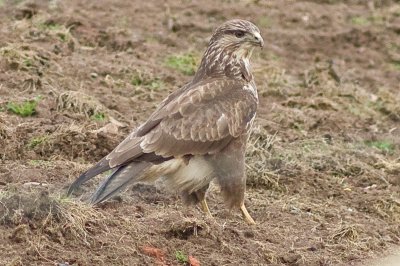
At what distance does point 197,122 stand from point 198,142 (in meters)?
0.17

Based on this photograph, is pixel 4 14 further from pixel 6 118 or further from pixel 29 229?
pixel 29 229

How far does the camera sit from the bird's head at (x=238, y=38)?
946 cm

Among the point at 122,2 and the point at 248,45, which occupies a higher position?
the point at 248,45

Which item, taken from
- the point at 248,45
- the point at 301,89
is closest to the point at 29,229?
the point at 248,45

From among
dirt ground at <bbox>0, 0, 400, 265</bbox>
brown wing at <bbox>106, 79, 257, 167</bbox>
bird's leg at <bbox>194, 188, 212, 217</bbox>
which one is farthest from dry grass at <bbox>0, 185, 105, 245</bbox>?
bird's leg at <bbox>194, 188, 212, 217</bbox>

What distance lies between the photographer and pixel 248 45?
954 centimetres

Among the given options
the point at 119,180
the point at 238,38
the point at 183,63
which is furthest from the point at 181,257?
the point at 183,63

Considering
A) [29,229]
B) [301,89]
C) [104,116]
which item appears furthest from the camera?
[301,89]

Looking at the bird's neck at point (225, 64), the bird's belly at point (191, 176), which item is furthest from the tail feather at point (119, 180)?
the bird's neck at point (225, 64)

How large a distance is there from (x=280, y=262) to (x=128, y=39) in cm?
606

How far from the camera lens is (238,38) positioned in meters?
9.52

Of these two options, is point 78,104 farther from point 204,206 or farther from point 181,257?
point 181,257

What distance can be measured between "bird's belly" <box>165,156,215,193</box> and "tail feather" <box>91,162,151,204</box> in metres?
0.36

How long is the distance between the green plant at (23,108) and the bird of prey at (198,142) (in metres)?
1.97
